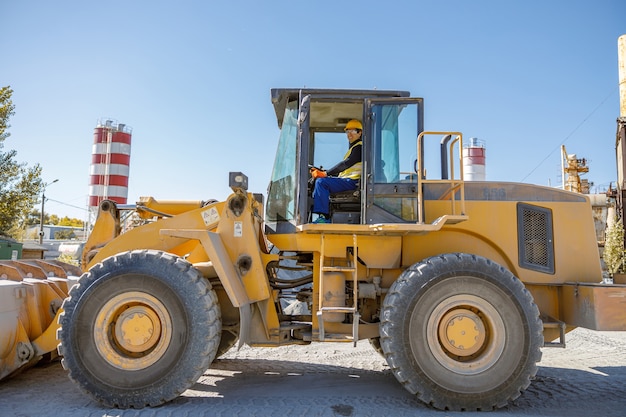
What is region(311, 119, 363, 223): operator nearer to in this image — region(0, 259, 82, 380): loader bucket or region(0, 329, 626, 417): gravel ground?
region(0, 329, 626, 417): gravel ground

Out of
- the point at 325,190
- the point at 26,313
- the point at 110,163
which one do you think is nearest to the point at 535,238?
the point at 325,190

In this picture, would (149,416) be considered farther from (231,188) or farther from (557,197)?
(557,197)

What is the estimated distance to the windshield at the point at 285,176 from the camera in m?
5.34

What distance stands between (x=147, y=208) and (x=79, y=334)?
1.70 m

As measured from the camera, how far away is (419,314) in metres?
4.50

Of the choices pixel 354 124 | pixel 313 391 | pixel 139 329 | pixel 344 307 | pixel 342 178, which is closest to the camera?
pixel 139 329

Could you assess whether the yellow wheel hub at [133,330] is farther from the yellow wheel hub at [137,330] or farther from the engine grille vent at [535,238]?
the engine grille vent at [535,238]

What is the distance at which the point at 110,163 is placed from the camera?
46.9 metres

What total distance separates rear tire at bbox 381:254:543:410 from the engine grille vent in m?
0.71

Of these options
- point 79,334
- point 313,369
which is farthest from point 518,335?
point 79,334

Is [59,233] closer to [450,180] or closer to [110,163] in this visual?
[110,163]

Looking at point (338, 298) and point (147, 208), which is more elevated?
point (147, 208)

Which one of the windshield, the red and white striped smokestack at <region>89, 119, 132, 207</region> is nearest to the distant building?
the red and white striped smokestack at <region>89, 119, 132, 207</region>

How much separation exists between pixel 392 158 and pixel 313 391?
2596 millimetres
